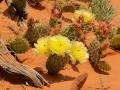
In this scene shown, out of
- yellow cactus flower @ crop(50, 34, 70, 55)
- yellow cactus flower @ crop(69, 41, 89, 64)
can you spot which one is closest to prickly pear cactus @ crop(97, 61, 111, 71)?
yellow cactus flower @ crop(69, 41, 89, 64)

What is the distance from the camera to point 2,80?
4188 mm

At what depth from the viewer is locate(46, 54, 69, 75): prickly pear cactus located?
4621 millimetres

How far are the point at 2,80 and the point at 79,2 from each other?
16.3 feet

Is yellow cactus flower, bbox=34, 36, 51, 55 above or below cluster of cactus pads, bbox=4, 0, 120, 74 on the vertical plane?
below

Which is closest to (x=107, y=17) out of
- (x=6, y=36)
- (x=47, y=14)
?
(x=47, y=14)

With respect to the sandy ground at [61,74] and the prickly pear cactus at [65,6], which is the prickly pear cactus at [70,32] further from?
the prickly pear cactus at [65,6]

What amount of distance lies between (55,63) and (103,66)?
1.09m

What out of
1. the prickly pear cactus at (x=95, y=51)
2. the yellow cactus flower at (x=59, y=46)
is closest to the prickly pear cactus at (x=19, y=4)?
the prickly pear cactus at (x=95, y=51)

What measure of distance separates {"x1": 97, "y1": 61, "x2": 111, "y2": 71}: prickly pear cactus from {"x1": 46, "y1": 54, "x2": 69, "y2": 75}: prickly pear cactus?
958mm

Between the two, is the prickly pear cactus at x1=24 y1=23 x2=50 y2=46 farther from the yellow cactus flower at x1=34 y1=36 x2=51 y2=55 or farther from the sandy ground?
the yellow cactus flower at x1=34 y1=36 x2=51 y2=55

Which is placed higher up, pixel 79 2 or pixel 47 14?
pixel 79 2

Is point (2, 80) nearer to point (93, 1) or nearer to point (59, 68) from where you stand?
point (59, 68)

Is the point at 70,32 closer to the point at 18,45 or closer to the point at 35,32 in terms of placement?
the point at 35,32

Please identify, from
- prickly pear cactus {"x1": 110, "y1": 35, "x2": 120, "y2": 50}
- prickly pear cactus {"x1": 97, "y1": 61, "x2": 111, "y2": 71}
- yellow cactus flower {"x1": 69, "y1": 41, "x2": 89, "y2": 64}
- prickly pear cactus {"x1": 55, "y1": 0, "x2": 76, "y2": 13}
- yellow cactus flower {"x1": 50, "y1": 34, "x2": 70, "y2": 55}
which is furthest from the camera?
prickly pear cactus {"x1": 55, "y1": 0, "x2": 76, "y2": 13}
